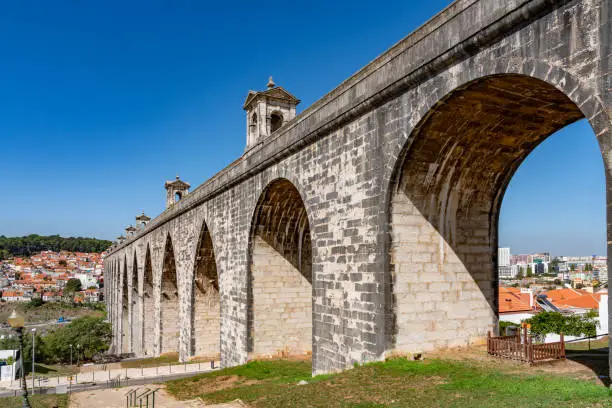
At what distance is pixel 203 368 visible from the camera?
19.3 m

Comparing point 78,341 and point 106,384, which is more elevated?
point 106,384

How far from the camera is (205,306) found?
67.5 feet

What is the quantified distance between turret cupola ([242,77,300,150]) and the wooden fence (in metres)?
12.5

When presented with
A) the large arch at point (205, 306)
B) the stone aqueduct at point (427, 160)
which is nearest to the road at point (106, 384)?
the large arch at point (205, 306)

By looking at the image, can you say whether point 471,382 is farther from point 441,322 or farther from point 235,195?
point 235,195

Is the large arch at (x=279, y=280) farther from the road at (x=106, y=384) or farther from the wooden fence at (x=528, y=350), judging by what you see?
the wooden fence at (x=528, y=350)

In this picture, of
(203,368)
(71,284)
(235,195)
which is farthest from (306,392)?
(71,284)

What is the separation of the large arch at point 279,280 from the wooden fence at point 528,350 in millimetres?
7251

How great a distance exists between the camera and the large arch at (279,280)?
14555 millimetres

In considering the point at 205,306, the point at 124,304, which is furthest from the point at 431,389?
the point at 124,304

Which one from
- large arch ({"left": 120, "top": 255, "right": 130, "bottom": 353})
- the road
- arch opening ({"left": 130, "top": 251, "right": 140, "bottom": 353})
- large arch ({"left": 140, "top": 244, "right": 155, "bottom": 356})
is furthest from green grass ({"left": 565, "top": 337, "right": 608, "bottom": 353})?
large arch ({"left": 120, "top": 255, "right": 130, "bottom": 353})

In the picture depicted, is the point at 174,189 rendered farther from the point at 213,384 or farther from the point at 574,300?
the point at 574,300

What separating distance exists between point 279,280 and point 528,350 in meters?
8.43

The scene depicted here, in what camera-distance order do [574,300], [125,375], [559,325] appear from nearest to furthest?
[125,375], [559,325], [574,300]
